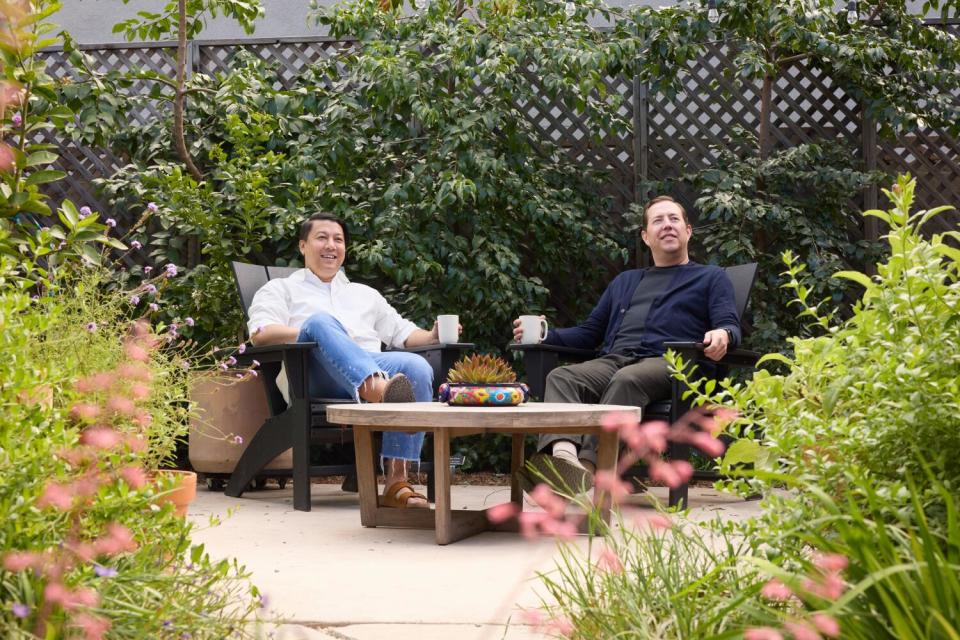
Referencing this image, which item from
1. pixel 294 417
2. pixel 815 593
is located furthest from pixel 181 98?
pixel 815 593

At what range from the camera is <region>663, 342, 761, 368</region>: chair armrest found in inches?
125

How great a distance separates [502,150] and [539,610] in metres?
3.11

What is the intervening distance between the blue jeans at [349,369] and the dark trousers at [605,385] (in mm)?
437

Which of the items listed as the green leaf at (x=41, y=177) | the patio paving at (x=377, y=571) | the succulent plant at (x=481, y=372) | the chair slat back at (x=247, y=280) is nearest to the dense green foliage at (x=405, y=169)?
the chair slat back at (x=247, y=280)

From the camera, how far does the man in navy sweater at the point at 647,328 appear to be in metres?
3.25

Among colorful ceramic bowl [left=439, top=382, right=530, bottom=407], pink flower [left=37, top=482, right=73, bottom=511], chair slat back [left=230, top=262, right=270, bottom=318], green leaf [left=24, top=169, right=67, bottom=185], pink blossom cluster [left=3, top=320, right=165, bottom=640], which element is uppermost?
green leaf [left=24, top=169, right=67, bottom=185]

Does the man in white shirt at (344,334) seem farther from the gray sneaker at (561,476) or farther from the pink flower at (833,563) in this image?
the pink flower at (833,563)

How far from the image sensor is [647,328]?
365cm

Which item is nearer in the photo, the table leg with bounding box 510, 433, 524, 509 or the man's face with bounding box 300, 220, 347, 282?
the table leg with bounding box 510, 433, 524, 509

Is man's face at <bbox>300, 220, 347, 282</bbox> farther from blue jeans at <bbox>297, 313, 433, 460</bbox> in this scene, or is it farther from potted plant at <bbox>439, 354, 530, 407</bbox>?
potted plant at <bbox>439, 354, 530, 407</bbox>

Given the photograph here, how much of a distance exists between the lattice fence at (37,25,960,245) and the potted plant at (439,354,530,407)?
6.37 ft

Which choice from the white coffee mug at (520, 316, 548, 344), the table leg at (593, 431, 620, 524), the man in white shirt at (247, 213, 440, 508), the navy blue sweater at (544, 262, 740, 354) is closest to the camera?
the table leg at (593, 431, 620, 524)

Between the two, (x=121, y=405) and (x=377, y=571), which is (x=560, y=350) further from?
(x=121, y=405)

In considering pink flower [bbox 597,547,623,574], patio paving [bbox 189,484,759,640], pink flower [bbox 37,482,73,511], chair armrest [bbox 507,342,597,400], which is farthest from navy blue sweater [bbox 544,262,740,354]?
pink flower [bbox 37,482,73,511]
